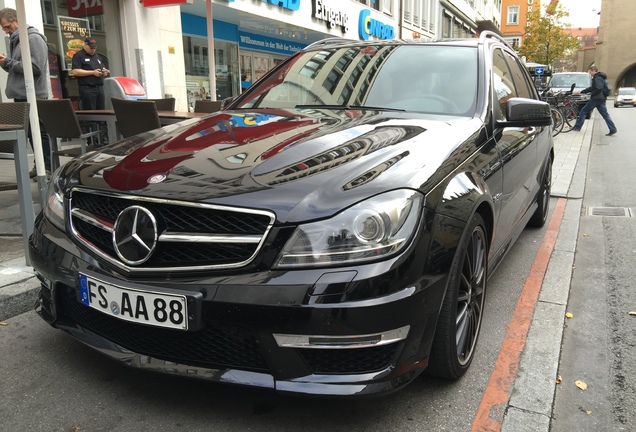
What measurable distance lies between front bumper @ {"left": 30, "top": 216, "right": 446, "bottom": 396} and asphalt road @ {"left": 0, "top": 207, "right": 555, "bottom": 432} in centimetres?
28

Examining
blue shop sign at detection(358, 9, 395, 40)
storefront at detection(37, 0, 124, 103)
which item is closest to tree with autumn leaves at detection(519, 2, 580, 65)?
blue shop sign at detection(358, 9, 395, 40)

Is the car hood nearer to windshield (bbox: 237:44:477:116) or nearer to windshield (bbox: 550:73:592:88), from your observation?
windshield (bbox: 237:44:477:116)

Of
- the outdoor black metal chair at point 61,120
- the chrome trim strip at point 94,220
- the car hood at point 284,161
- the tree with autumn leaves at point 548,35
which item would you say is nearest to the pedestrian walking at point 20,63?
the outdoor black metal chair at point 61,120

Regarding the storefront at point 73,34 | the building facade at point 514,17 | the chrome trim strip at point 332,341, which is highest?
the building facade at point 514,17

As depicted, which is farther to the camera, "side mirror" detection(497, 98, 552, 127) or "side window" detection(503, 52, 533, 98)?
"side window" detection(503, 52, 533, 98)

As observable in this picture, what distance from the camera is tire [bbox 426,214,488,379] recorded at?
223 centimetres

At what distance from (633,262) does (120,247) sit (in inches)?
163

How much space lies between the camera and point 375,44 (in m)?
3.82

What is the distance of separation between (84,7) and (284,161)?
9902mm

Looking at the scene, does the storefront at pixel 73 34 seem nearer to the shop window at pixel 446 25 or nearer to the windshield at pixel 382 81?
the windshield at pixel 382 81

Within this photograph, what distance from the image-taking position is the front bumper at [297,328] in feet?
6.10

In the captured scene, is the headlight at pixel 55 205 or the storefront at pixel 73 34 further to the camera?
the storefront at pixel 73 34

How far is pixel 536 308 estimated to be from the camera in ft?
11.4

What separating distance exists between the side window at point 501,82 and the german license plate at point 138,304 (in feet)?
7.20
